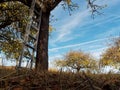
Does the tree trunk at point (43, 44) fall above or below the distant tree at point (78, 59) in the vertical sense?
below

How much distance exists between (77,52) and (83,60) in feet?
8.93

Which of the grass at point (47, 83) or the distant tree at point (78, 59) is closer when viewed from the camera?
the grass at point (47, 83)

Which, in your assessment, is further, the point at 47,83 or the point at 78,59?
the point at 78,59

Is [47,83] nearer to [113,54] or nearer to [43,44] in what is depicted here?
[43,44]

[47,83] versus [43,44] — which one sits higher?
[43,44]

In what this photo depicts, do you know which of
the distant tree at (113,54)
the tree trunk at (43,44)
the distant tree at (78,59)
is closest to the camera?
the tree trunk at (43,44)

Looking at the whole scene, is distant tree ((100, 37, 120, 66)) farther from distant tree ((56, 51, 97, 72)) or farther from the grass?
the grass

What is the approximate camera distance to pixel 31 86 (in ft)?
9.55

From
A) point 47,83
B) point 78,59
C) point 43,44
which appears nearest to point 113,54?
point 78,59

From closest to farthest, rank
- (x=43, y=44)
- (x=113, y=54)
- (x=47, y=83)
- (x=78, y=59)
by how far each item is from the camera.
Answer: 1. (x=47, y=83)
2. (x=43, y=44)
3. (x=113, y=54)
4. (x=78, y=59)

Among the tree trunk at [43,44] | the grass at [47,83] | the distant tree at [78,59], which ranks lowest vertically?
the grass at [47,83]

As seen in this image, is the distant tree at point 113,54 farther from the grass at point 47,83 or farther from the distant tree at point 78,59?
the grass at point 47,83

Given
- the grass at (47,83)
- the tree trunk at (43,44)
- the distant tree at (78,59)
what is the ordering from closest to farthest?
the grass at (47,83) → the tree trunk at (43,44) → the distant tree at (78,59)

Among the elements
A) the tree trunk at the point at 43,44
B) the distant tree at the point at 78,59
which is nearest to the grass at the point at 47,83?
the tree trunk at the point at 43,44
